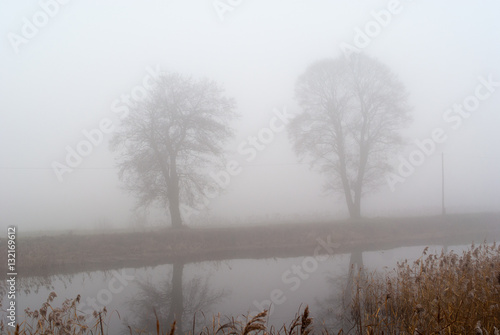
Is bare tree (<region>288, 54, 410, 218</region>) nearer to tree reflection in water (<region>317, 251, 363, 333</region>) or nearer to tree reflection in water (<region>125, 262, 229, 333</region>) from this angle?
tree reflection in water (<region>317, 251, 363, 333</region>)

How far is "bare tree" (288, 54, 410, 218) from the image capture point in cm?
2447

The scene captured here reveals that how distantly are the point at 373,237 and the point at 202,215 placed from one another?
11.9m

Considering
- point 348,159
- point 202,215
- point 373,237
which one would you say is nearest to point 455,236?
point 373,237

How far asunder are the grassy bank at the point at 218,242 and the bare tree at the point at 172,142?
2.71m

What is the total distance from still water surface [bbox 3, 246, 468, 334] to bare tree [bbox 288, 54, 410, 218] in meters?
8.82

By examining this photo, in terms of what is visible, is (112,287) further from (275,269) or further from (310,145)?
(310,145)

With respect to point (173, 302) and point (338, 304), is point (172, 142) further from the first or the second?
point (338, 304)

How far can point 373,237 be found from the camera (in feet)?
70.3

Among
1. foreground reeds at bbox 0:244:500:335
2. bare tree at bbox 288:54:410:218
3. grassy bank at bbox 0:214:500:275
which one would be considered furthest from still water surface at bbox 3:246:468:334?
bare tree at bbox 288:54:410:218

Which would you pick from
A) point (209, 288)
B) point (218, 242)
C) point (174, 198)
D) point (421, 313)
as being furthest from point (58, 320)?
point (174, 198)

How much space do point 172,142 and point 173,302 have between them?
14.2m

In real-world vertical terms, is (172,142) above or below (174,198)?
above

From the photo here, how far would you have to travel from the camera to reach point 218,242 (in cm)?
1991

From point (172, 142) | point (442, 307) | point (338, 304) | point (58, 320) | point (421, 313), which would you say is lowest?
point (338, 304)
